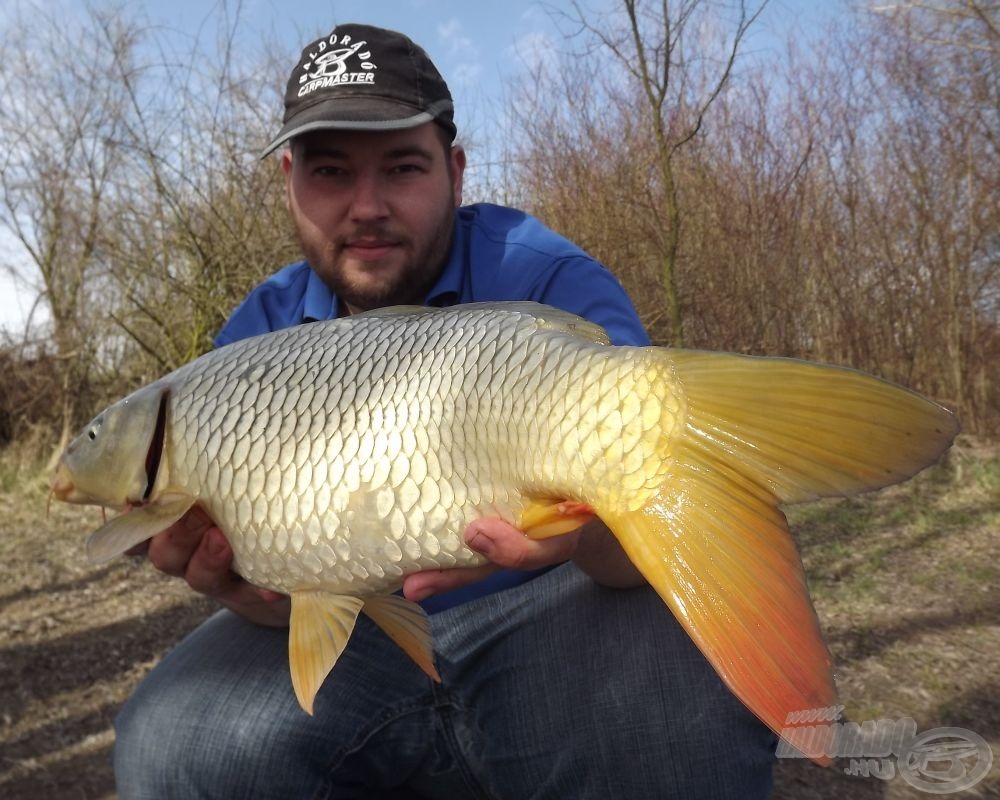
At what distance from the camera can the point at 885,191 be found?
453cm

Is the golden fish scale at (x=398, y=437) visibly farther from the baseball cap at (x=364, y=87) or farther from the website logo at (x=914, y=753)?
the website logo at (x=914, y=753)

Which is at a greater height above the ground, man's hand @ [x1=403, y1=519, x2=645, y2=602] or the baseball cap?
the baseball cap

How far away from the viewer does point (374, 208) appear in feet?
4.61

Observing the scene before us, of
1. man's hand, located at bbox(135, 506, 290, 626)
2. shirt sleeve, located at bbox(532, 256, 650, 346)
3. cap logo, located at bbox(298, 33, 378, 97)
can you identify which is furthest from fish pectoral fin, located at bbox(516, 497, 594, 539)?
cap logo, located at bbox(298, 33, 378, 97)

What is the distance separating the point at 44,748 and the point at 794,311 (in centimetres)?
419

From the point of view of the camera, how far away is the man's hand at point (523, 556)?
781 millimetres

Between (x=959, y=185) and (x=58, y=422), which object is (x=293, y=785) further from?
(x=959, y=185)

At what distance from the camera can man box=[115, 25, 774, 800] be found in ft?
3.44

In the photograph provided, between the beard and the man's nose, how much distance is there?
0.08ft

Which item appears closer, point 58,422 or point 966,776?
point 966,776

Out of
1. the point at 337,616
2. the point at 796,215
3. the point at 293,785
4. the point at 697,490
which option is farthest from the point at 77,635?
the point at 796,215

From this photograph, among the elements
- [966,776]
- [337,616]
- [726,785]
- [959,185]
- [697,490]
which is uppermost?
[959,185]

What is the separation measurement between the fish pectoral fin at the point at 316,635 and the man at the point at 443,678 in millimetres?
77

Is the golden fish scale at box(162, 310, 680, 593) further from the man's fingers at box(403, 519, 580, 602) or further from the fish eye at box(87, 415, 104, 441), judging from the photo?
the fish eye at box(87, 415, 104, 441)
